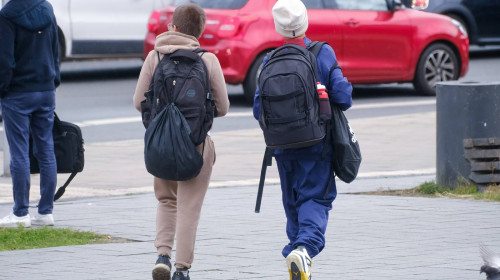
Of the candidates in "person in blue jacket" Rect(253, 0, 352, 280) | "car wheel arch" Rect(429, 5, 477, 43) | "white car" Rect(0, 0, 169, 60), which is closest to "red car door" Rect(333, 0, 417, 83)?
"white car" Rect(0, 0, 169, 60)

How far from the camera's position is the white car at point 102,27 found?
708 inches

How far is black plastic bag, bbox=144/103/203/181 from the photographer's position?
568 cm

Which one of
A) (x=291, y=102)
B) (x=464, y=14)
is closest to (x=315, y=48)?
(x=291, y=102)

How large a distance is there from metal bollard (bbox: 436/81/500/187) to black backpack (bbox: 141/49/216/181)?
152 inches

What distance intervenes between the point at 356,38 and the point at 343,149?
411 inches

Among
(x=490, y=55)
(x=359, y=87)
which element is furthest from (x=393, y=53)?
(x=490, y=55)

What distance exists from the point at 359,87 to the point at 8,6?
1124 centimetres

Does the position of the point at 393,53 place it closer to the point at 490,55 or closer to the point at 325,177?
the point at 490,55

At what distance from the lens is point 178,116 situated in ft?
18.6

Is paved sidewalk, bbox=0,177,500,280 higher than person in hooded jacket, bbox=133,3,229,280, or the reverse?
person in hooded jacket, bbox=133,3,229,280

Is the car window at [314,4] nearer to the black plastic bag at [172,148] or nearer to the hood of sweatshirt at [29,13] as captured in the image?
the hood of sweatshirt at [29,13]

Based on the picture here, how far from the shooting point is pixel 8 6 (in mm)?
7609

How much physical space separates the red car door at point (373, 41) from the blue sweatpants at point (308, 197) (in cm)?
1009

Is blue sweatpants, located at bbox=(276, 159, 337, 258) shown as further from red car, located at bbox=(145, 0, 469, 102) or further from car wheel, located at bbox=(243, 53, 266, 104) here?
car wheel, located at bbox=(243, 53, 266, 104)
